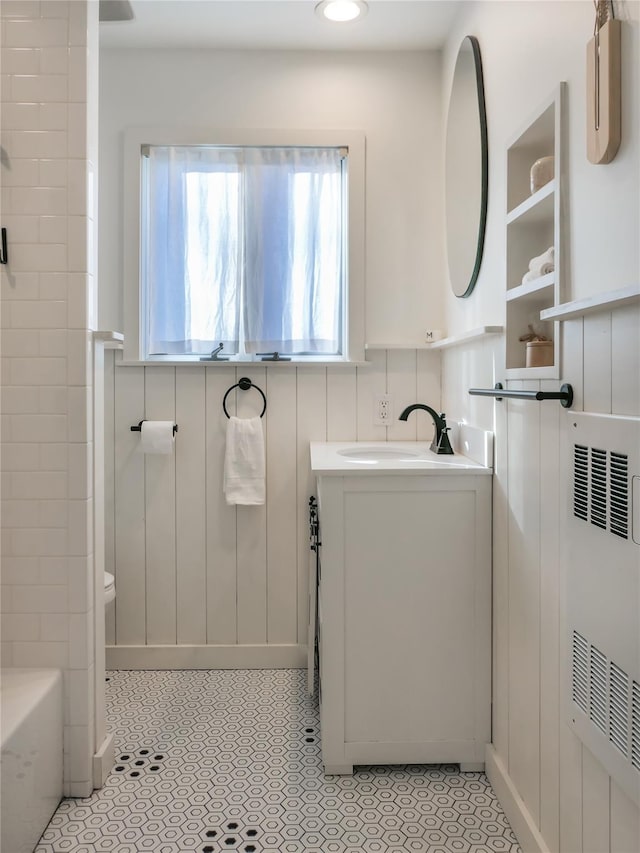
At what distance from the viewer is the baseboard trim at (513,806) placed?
148cm

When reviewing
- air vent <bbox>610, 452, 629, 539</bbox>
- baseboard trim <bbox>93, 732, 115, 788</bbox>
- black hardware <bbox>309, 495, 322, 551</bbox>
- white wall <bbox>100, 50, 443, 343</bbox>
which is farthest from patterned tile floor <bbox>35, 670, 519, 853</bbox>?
white wall <bbox>100, 50, 443, 343</bbox>

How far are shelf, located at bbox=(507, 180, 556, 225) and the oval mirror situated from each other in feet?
0.99

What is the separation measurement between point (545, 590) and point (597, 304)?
27.7 inches

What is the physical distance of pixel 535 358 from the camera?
152 cm

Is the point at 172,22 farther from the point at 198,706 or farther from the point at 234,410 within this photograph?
the point at 198,706

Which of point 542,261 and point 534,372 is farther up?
point 542,261

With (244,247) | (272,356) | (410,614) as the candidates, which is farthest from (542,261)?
(244,247)

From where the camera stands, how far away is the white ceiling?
2250mm

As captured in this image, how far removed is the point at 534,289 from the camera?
150cm

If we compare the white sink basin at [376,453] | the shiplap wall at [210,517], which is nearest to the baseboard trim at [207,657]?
the shiplap wall at [210,517]

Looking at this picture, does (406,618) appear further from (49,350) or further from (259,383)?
(49,350)

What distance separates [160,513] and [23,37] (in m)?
1.68

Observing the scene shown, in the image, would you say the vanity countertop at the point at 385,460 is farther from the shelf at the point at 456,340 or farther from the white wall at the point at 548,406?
the shelf at the point at 456,340

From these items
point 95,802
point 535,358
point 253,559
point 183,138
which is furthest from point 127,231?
point 95,802
